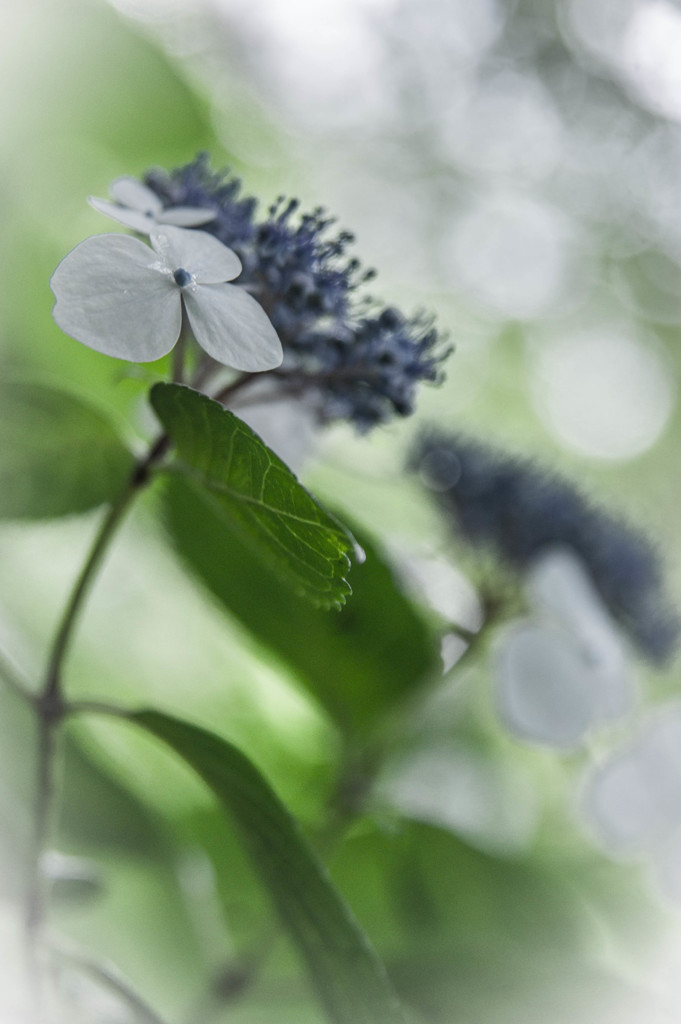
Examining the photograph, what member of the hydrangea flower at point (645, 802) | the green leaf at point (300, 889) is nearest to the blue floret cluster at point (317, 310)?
the green leaf at point (300, 889)

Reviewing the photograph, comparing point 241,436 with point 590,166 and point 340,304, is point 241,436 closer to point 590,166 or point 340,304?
point 340,304

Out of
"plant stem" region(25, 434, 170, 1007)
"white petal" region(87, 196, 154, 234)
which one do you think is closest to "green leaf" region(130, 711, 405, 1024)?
"plant stem" region(25, 434, 170, 1007)

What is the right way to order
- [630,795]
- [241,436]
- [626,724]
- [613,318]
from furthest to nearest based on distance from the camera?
[613,318] < [626,724] < [630,795] < [241,436]

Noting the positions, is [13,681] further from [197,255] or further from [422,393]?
[422,393]

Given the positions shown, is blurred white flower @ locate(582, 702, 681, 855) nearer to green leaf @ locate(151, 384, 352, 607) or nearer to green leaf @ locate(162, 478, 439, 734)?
green leaf @ locate(162, 478, 439, 734)

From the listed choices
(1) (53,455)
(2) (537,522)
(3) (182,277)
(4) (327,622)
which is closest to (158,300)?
(3) (182,277)

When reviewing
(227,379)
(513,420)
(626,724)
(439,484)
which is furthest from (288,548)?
(513,420)

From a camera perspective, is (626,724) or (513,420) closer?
(626,724)
